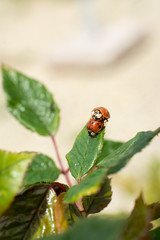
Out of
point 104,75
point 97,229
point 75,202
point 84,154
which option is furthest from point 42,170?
point 104,75

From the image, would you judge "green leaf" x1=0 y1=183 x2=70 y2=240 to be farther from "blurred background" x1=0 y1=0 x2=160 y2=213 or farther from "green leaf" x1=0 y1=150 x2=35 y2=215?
"blurred background" x1=0 y1=0 x2=160 y2=213

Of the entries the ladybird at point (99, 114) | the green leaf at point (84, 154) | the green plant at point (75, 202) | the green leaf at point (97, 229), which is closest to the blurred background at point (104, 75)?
the ladybird at point (99, 114)

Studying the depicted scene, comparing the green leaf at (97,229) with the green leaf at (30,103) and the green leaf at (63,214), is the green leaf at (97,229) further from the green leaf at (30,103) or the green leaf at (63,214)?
the green leaf at (30,103)

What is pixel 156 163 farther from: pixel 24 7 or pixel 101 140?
pixel 24 7

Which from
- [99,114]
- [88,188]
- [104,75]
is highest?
[88,188]

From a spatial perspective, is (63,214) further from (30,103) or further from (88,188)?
(30,103)

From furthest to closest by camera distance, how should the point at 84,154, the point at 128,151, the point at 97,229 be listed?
the point at 84,154
the point at 128,151
the point at 97,229

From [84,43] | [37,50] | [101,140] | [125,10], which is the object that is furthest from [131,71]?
[101,140]
